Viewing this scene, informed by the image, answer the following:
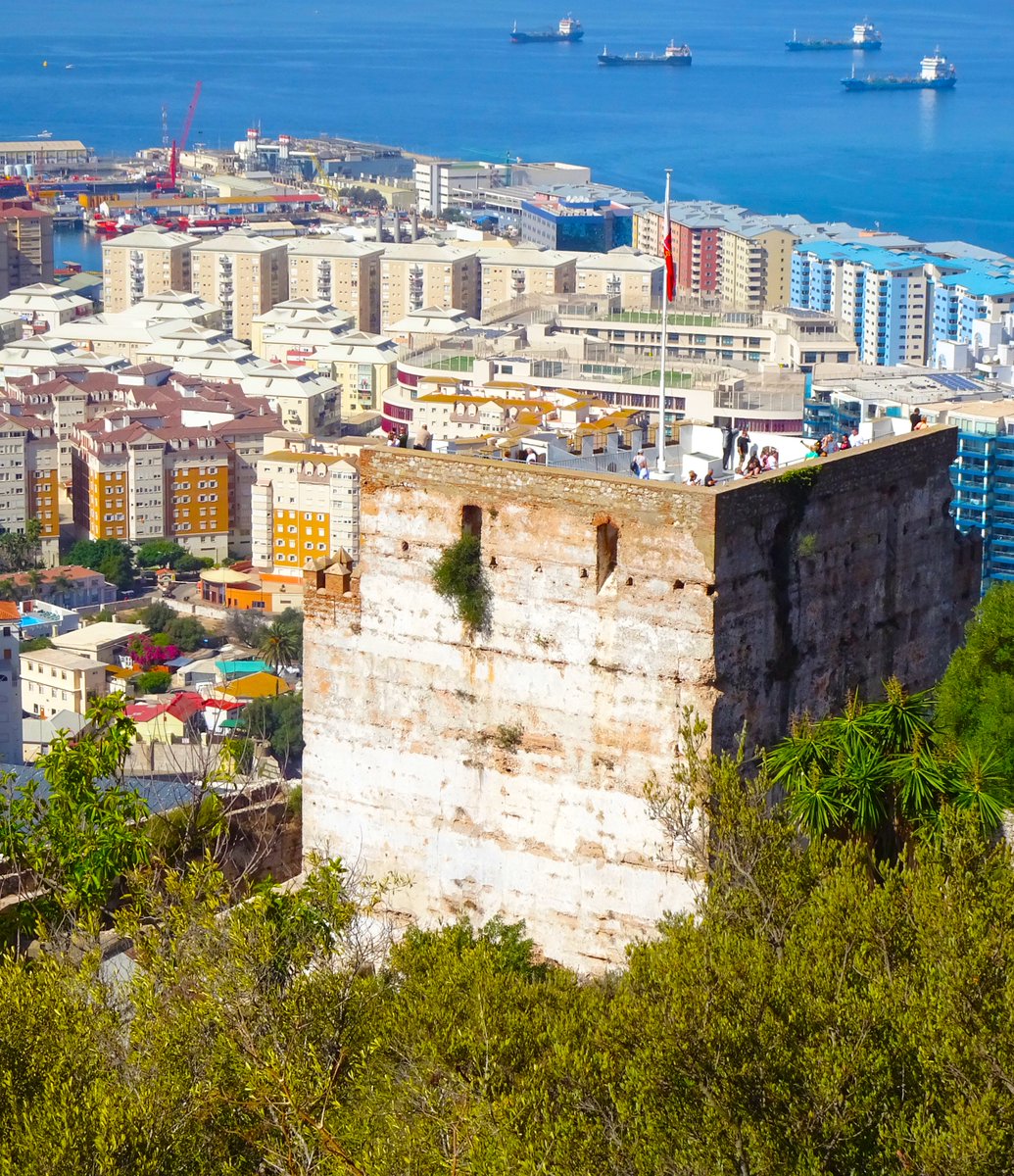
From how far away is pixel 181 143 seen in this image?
15788cm

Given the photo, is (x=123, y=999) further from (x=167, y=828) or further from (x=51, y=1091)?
(x=167, y=828)

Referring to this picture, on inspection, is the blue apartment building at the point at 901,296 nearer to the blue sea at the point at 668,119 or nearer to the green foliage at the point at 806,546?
the blue sea at the point at 668,119

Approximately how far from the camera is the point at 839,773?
440 inches

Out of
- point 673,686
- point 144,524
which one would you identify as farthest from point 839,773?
point 144,524

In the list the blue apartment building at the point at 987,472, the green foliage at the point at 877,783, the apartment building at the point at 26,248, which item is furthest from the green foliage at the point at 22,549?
the green foliage at the point at 877,783

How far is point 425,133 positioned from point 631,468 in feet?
495

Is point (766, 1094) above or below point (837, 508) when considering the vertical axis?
below

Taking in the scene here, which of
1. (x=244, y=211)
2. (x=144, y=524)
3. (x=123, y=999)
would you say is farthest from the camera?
(x=244, y=211)

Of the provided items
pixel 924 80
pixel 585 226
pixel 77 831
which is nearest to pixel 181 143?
pixel 924 80

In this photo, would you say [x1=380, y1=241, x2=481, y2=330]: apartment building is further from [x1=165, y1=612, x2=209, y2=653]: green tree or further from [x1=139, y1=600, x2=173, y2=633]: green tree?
[x1=165, y1=612, x2=209, y2=653]: green tree

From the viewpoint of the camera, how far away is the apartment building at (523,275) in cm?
9506

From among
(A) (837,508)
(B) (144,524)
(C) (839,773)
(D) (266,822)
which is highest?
(A) (837,508)

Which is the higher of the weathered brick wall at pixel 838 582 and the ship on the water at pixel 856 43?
the ship on the water at pixel 856 43

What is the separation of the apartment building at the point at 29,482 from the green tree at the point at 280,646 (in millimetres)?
15702
